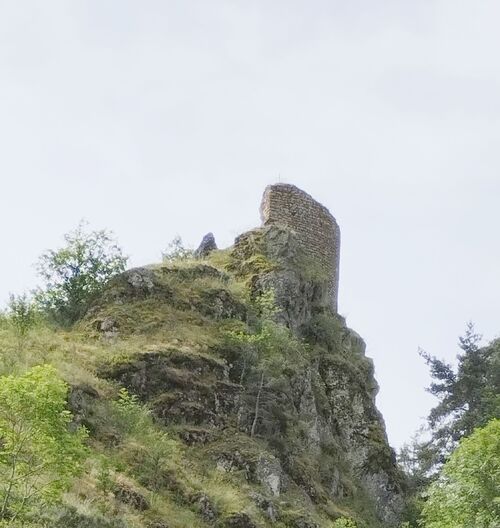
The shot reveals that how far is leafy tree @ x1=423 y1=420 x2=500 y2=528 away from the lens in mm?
15641

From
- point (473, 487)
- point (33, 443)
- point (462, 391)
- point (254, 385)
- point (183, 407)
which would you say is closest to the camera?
point (33, 443)

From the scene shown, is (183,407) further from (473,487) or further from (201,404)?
(473,487)

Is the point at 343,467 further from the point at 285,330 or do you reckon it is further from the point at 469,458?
the point at 469,458

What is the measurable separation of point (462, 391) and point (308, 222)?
8.63 metres

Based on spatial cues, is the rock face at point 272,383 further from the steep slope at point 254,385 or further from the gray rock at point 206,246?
the gray rock at point 206,246

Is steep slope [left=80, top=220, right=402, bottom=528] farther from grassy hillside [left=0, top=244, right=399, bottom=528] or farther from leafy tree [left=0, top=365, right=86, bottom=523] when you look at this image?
leafy tree [left=0, top=365, right=86, bottom=523]

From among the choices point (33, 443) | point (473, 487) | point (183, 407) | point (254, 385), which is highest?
point (254, 385)

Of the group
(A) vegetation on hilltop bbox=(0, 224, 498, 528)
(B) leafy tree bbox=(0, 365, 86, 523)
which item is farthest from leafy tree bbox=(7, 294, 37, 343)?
(B) leafy tree bbox=(0, 365, 86, 523)

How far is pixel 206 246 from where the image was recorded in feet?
97.8

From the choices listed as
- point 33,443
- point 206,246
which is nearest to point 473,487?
point 33,443

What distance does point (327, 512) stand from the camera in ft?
66.3

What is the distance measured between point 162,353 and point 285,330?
13.4 feet

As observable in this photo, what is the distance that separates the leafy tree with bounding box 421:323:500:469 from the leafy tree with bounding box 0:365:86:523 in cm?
1885

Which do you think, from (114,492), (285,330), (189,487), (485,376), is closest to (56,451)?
(114,492)
